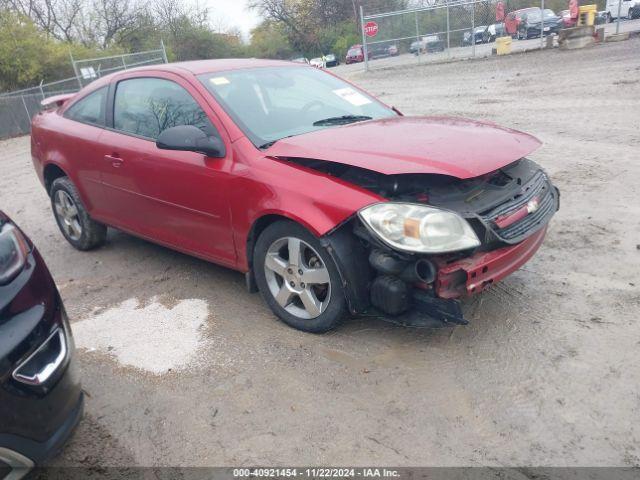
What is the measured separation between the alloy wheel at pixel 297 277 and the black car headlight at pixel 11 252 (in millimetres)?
1406

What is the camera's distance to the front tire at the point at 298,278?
319cm

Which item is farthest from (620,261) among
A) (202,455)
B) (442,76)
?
(442,76)

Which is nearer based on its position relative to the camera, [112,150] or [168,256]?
[112,150]

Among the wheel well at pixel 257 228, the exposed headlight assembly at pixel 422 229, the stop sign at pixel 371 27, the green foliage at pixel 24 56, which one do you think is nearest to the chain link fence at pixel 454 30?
the stop sign at pixel 371 27

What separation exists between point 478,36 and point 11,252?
889 inches

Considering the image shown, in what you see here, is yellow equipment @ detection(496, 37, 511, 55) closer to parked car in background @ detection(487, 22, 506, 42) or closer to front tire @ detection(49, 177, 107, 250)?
parked car in background @ detection(487, 22, 506, 42)

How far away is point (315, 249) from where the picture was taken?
3172 millimetres

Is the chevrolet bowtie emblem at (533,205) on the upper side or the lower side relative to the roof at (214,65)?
lower

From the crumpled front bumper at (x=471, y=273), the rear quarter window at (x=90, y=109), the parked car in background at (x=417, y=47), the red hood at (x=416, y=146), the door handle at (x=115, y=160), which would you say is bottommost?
the parked car in background at (x=417, y=47)

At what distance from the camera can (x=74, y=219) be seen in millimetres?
5305

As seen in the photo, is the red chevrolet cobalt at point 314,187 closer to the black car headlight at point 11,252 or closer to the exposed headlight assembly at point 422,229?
the exposed headlight assembly at point 422,229

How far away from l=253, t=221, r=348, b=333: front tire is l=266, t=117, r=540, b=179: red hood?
49cm

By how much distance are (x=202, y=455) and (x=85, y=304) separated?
2178 mm

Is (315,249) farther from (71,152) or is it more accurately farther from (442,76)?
(442,76)
